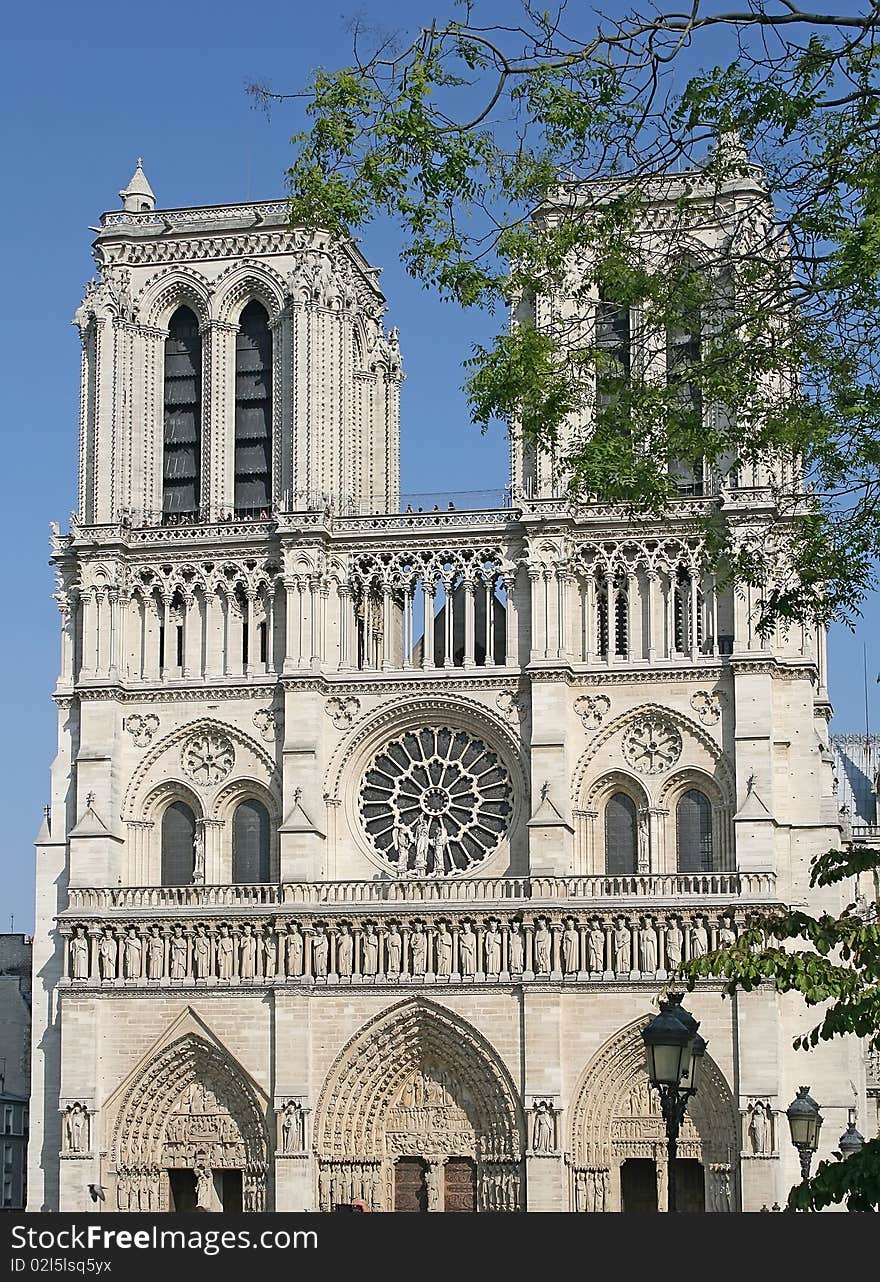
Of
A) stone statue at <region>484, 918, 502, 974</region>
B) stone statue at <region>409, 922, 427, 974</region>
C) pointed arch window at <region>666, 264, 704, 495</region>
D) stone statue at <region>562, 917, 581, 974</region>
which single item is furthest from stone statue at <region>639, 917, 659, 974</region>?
pointed arch window at <region>666, 264, 704, 495</region>

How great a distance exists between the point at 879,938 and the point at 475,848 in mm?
30104

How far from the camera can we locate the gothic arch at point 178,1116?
153ft

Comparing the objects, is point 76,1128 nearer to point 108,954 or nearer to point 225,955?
point 108,954

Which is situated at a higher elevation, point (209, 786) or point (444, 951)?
point (209, 786)

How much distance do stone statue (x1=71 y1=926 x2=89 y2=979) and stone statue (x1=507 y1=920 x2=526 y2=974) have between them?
8749 millimetres

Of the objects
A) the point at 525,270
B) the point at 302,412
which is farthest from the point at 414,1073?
the point at 525,270

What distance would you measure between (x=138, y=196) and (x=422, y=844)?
15996 mm

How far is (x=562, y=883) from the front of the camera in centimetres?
4578

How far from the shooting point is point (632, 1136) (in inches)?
1779

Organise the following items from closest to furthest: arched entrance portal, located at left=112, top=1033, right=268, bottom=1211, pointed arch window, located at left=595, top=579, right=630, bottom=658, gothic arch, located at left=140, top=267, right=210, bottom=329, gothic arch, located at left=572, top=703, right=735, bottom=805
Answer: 1. gothic arch, located at left=572, top=703, right=735, bottom=805
2. arched entrance portal, located at left=112, top=1033, right=268, bottom=1211
3. pointed arch window, located at left=595, top=579, right=630, bottom=658
4. gothic arch, located at left=140, top=267, right=210, bottom=329

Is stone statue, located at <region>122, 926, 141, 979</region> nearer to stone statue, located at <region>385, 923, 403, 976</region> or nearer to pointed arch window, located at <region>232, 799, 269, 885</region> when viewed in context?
pointed arch window, located at <region>232, 799, 269, 885</region>

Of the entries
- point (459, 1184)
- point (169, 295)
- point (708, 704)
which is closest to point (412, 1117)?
point (459, 1184)

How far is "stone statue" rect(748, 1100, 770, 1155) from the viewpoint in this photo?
43.6 m

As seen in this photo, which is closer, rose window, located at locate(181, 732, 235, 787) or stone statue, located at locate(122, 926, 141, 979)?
stone statue, located at locate(122, 926, 141, 979)
